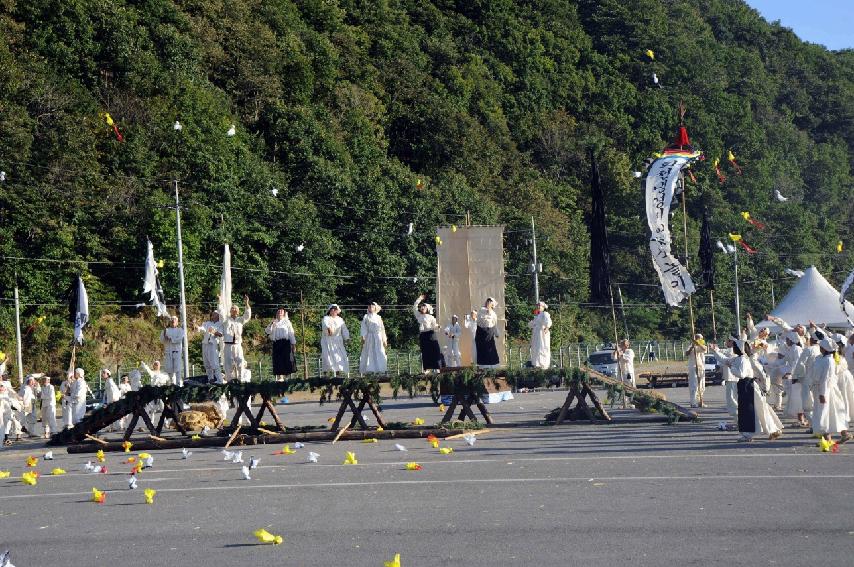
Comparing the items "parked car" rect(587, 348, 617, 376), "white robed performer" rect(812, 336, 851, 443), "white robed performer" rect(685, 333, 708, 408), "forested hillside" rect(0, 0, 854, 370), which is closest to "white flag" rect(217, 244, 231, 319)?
"white robed performer" rect(685, 333, 708, 408)

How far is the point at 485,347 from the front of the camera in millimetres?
29766

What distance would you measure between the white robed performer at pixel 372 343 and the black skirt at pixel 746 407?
1036 centimetres

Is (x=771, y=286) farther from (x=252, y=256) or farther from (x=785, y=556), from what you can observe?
(x=785, y=556)

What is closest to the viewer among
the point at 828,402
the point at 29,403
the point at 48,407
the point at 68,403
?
the point at 828,402

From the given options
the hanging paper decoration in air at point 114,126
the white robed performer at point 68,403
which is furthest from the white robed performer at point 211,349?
the hanging paper decoration in air at point 114,126

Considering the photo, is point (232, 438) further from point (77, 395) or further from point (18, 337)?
point (18, 337)

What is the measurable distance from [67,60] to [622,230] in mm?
36473

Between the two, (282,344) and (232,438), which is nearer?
(232,438)

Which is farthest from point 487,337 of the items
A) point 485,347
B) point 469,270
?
point 469,270

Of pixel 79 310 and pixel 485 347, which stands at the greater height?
pixel 79 310

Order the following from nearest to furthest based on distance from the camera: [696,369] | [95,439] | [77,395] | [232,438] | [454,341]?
1. [232,438]
2. [95,439]
3. [696,369]
4. [77,395]
5. [454,341]

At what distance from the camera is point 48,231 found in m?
50.3

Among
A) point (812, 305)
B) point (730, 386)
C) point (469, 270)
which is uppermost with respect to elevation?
point (469, 270)

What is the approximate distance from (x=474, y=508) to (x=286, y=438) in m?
10.4
